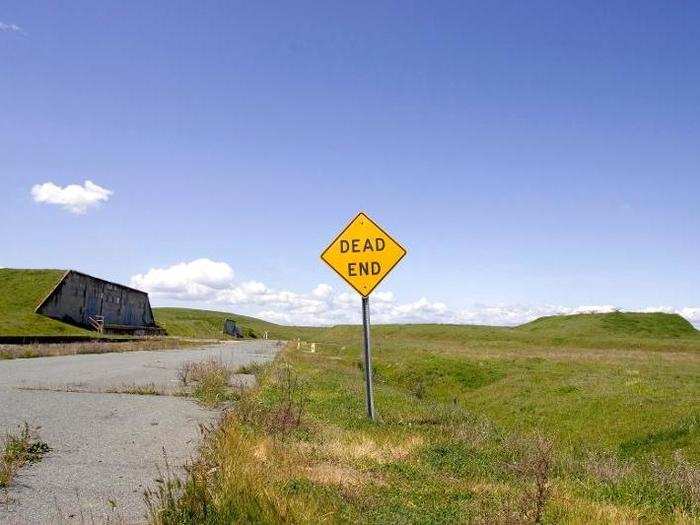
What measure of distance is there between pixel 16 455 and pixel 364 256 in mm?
6874

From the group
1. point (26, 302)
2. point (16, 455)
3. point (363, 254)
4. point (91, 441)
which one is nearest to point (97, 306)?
point (26, 302)

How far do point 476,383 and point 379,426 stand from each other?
20896 millimetres

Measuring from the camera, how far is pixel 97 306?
5956 cm

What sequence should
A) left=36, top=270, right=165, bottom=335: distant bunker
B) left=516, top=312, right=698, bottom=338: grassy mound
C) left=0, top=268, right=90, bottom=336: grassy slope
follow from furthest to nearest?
left=516, top=312, right=698, bottom=338: grassy mound
left=36, top=270, right=165, bottom=335: distant bunker
left=0, top=268, right=90, bottom=336: grassy slope

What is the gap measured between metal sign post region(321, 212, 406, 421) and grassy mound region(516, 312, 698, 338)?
87.0 m

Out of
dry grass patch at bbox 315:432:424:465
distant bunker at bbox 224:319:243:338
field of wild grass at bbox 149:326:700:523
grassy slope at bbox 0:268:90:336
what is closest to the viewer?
field of wild grass at bbox 149:326:700:523

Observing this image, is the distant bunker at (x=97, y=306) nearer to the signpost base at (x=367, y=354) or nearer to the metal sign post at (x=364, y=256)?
the metal sign post at (x=364, y=256)

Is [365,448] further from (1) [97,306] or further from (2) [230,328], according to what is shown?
(2) [230,328]

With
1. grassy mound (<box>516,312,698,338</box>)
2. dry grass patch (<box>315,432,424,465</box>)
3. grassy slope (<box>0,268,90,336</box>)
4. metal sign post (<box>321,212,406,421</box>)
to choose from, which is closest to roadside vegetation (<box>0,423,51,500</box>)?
dry grass patch (<box>315,432,424,465</box>)

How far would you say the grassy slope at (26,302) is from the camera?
4138 centimetres

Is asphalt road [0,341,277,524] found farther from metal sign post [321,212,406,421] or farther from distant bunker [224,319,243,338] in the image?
distant bunker [224,319,243,338]

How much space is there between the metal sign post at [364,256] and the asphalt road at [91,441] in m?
3.75

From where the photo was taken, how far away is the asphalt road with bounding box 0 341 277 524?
5398mm

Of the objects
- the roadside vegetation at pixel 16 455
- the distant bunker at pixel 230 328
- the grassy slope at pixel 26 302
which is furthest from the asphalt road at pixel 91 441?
the distant bunker at pixel 230 328
